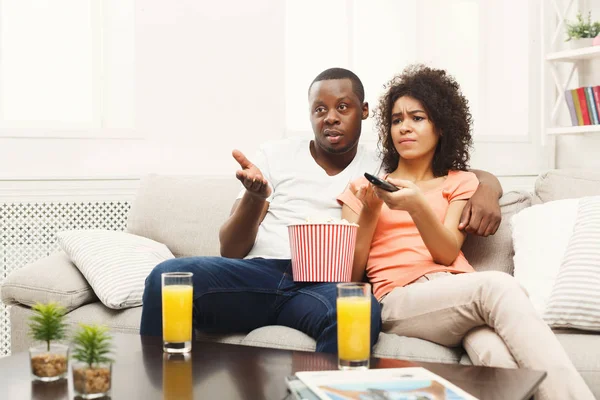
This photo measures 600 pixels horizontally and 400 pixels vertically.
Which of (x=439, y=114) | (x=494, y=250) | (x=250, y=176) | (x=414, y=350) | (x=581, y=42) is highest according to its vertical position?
(x=581, y=42)

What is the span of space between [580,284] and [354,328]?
902mm

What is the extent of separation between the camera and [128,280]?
2.31 metres

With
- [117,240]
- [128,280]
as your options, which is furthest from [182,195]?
[128,280]

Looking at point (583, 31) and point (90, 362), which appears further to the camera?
point (583, 31)

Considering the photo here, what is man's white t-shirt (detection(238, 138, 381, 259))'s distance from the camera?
90.4 inches

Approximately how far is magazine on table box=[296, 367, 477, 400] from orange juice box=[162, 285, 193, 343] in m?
0.33

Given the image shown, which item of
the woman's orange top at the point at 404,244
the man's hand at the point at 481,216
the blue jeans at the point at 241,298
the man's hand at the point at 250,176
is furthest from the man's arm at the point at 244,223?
the man's hand at the point at 481,216

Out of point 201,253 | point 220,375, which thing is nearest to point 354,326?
point 220,375

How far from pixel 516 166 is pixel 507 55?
24.7 inches

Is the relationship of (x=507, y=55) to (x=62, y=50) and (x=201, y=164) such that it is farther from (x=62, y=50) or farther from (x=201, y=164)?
(x=62, y=50)

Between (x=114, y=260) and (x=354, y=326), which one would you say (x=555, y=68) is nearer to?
(x=114, y=260)

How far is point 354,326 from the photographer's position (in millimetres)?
1322

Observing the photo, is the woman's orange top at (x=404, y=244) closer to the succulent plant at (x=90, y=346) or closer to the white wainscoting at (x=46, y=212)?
the succulent plant at (x=90, y=346)

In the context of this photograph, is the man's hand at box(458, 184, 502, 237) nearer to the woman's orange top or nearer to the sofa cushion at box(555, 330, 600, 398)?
the woman's orange top
